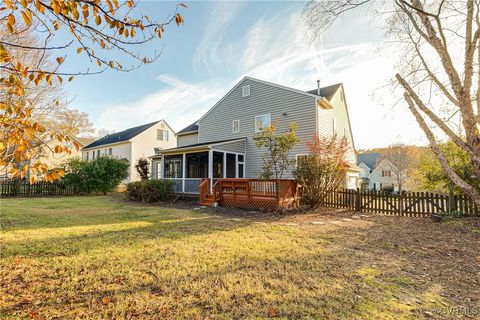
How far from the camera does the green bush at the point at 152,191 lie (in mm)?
13875

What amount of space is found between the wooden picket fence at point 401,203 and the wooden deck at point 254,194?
2.22 m

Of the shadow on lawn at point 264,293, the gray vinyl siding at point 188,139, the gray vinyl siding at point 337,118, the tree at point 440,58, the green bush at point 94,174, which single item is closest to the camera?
Result: the shadow on lawn at point 264,293

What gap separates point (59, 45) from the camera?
8.14 ft

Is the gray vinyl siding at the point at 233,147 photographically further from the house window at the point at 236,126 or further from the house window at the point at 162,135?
the house window at the point at 162,135

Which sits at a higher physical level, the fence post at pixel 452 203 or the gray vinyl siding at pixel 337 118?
the gray vinyl siding at pixel 337 118

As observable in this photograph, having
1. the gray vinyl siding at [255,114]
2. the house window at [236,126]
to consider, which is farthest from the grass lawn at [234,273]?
the house window at [236,126]

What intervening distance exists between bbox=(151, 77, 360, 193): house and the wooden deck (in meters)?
1.97

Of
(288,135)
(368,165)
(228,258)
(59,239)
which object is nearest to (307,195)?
(288,135)

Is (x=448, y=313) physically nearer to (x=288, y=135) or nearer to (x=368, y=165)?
(x=288, y=135)

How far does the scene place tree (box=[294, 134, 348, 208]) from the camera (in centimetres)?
1091

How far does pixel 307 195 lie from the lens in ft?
37.0

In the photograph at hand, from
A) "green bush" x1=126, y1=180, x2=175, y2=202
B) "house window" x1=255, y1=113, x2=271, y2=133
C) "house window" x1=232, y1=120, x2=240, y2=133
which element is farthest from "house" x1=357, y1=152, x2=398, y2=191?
"green bush" x1=126, y1=180, x2=175, y2=202

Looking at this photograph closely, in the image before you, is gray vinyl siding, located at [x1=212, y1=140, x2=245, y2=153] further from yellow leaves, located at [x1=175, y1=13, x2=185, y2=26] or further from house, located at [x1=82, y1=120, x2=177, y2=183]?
house, located at [x1=82, y1=120, x2=177, y2=183]

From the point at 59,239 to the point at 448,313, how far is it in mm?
7114
